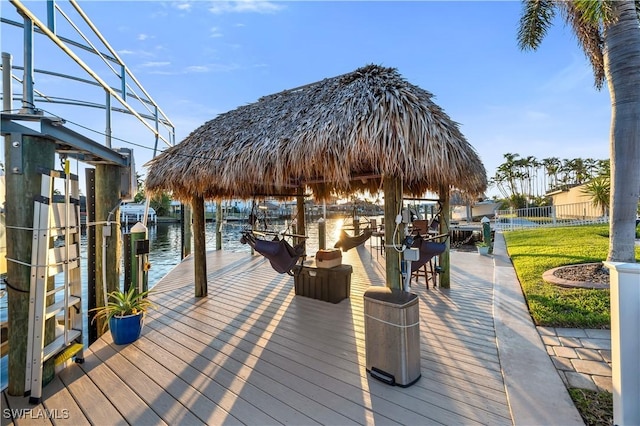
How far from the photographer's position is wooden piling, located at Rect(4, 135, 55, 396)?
1.98 meters

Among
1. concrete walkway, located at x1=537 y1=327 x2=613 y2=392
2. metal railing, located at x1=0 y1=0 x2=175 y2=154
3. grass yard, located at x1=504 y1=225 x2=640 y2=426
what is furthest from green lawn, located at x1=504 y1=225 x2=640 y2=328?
metal railing, located at x1=0 y1=0 x2=175 y2=154

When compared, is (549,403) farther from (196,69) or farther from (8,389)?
(196,69)

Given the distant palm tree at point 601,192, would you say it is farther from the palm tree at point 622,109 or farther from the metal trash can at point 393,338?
the metal trash can at point 393,338

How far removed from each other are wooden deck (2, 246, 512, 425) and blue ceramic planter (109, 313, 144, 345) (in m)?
0.07

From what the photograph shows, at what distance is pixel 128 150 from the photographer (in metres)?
3.25

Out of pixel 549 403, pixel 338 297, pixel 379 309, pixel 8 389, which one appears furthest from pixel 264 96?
pixel 549 403

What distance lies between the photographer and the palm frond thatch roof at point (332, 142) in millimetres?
2621

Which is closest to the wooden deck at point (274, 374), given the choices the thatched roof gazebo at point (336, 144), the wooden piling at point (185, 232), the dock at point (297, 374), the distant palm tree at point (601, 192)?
the dock at point (297, 374)

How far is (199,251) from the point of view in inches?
171

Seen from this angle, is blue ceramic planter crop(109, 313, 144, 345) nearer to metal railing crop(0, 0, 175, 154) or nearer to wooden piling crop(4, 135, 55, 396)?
wooden piling crop(4, 135, 55, 396)

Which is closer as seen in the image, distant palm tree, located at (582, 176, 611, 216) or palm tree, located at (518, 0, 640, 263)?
palm tree, located at (518, 0, 640, 263)


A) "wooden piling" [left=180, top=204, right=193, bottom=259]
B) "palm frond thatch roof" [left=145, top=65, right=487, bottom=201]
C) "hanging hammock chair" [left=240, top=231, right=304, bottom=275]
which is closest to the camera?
"palm frond thatch roof" [left=145, top=65, right=487, bottom=201]

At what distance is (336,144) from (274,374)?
2.06 m

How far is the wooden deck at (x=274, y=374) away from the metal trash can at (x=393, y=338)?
0.30ft
